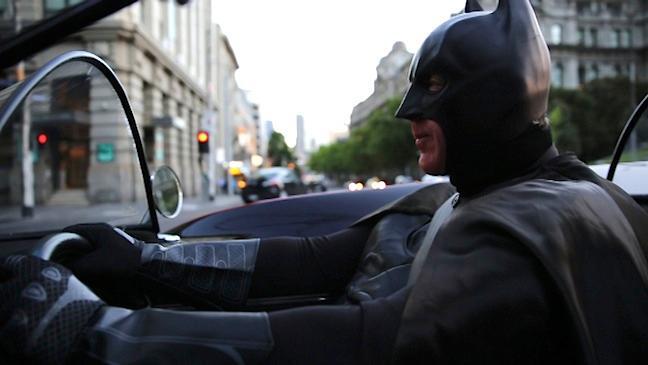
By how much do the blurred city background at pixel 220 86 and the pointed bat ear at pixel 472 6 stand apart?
212 millimetres

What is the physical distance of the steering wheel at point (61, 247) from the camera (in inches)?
41.9

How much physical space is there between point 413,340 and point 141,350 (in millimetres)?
415

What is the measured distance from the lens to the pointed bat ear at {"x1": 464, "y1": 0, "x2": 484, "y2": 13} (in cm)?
132

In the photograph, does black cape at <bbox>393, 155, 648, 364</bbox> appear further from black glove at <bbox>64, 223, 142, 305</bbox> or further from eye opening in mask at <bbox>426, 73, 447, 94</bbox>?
black glove at <bbox>64, 223, 142, 305</bbox>

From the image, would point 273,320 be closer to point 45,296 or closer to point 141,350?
point 141,350

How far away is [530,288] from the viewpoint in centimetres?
83

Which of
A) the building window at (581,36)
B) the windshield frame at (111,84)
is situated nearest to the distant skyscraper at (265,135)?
the building window at (581,36)

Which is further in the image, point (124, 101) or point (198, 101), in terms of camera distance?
point (198, 101)

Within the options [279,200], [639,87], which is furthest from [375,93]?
[279,200]

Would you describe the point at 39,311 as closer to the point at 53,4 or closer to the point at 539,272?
the point at 539,272

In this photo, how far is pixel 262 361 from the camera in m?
0.85

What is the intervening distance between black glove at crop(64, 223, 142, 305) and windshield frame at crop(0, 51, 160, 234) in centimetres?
36

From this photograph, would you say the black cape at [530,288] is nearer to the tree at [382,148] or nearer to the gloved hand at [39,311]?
the gloved hand at [39,311]

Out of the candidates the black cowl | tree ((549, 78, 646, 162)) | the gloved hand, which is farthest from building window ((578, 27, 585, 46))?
the gloved hand
